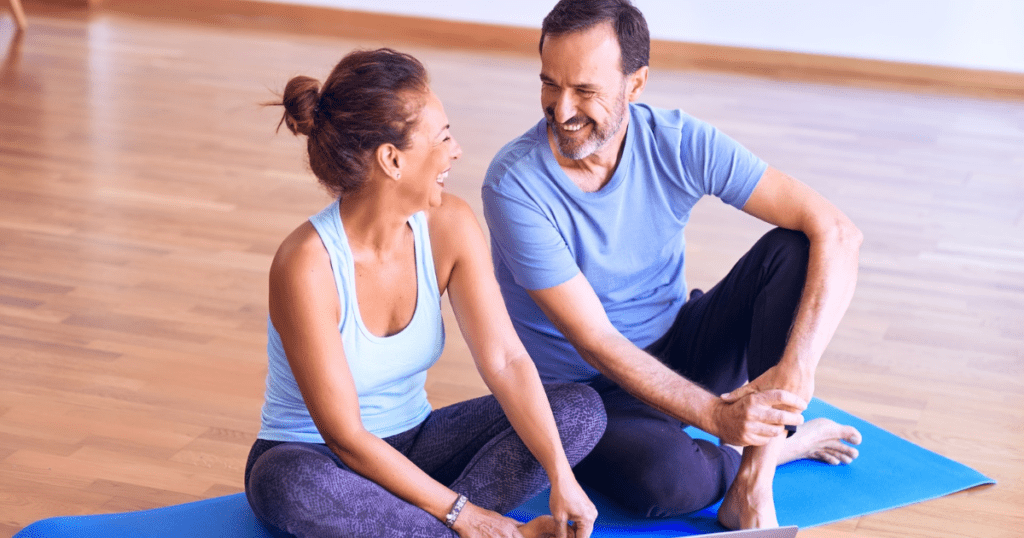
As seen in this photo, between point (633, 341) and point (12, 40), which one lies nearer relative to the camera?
point (633, 341)

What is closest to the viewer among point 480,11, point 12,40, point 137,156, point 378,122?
point 378,122

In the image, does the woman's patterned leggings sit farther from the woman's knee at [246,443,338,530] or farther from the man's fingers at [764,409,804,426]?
the man's fingers at [764,409,804,426]

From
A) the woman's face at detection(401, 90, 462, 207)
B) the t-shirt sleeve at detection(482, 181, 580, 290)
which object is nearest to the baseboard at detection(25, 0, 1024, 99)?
the t-shirt sleeve at detection(482, 181, 580, 290)

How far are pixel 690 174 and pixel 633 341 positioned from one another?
33 centimetres

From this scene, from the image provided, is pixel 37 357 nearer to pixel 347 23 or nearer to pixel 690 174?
pixel 690 174

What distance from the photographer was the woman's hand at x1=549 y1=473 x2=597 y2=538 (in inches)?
64.1

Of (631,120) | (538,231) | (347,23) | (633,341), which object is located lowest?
(347,23)

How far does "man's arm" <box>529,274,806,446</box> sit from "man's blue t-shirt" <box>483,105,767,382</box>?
0.15ft

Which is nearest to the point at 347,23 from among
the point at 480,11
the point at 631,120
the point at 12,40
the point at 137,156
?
the point at 480,11

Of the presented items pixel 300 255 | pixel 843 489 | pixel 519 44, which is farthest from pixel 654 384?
pixel 519 44

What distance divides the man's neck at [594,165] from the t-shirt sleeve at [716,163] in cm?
13

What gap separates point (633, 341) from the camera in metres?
2.03

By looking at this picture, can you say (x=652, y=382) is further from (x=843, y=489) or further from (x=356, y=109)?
(x=356, y=109)

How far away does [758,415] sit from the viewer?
1.73 metres
